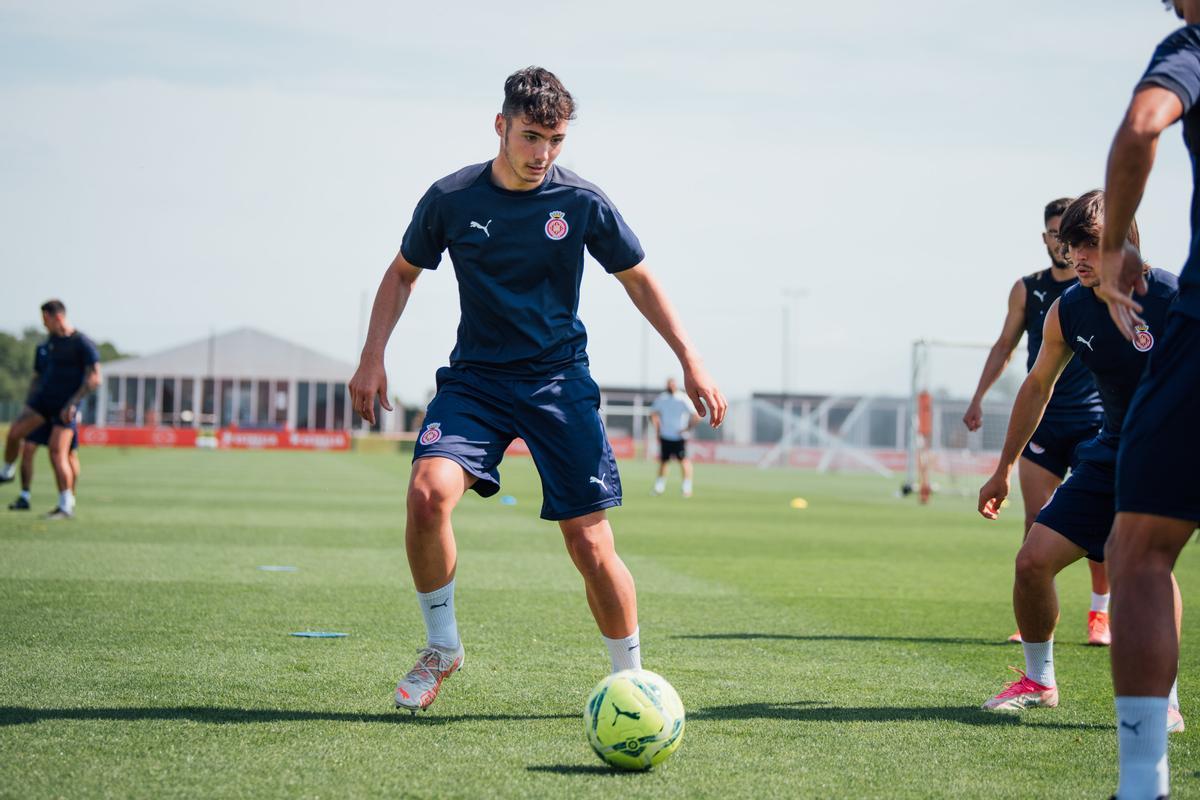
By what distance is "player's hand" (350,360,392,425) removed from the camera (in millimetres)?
5078

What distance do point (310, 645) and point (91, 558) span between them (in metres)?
4.62

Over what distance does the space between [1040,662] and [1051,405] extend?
2.31 m

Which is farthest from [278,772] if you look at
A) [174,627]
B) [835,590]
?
[835,590]

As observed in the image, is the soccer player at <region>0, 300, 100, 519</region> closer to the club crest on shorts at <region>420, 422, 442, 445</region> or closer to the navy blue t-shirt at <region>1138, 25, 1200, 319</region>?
the club crest on shorts at <region>420, 422, 442, 445</region>

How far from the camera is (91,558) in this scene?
34.0 feet

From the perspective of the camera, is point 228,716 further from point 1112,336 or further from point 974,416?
point 974,416

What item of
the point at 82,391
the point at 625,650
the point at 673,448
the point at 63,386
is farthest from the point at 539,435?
the point at 673,448

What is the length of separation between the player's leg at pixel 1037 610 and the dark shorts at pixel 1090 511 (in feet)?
0.14

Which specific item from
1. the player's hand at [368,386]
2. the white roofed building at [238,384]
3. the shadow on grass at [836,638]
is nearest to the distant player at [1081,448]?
the shadow on grass at [836,638]

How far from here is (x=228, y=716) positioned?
15.7ft

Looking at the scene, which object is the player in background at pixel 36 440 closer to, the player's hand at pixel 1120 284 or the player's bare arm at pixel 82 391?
the player's bare arm at pixel 82 391

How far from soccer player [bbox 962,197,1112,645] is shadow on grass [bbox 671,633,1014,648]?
21 centimetres

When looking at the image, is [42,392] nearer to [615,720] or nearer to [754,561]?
[754,561]

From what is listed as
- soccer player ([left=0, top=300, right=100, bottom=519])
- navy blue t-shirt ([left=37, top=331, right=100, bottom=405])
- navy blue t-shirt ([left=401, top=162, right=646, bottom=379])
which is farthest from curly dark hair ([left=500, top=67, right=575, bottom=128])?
navy blue t-shirt ([left=37, top=331, right=100, bottom=405])
